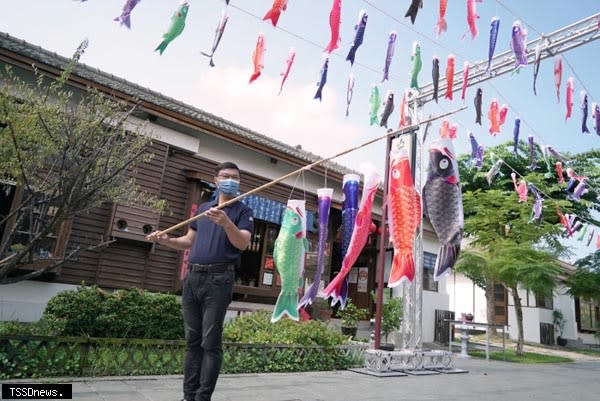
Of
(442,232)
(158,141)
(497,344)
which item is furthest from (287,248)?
(497,344)

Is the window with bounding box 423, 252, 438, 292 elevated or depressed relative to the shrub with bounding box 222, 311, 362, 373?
elevated

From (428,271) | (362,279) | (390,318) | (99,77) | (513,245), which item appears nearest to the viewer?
(99,77)

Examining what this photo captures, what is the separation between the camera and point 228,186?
10.7 feet

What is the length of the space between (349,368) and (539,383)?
3604 millimetres

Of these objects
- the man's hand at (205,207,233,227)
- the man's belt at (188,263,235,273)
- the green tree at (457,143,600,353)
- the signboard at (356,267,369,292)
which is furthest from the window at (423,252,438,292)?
the man's hand at (205,207,233,227)

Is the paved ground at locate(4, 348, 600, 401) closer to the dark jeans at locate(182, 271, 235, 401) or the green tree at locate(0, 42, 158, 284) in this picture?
the dark jeans at locate(182, 271, 235, 401)

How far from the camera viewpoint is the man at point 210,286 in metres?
2.96

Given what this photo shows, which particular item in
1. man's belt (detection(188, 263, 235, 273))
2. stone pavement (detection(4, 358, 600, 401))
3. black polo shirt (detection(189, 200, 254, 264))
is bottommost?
stone pavement (detection(4, 358, 600, 401))

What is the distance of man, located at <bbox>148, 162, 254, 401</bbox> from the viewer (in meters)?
2.96

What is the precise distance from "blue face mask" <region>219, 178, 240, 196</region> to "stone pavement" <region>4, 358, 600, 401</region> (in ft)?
7.24

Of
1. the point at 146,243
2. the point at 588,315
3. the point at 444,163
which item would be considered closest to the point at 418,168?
the point at 444,163

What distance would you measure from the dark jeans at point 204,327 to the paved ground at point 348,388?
114 cm

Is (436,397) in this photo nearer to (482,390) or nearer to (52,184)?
(482,390)

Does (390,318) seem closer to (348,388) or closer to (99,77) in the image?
(348,388)
